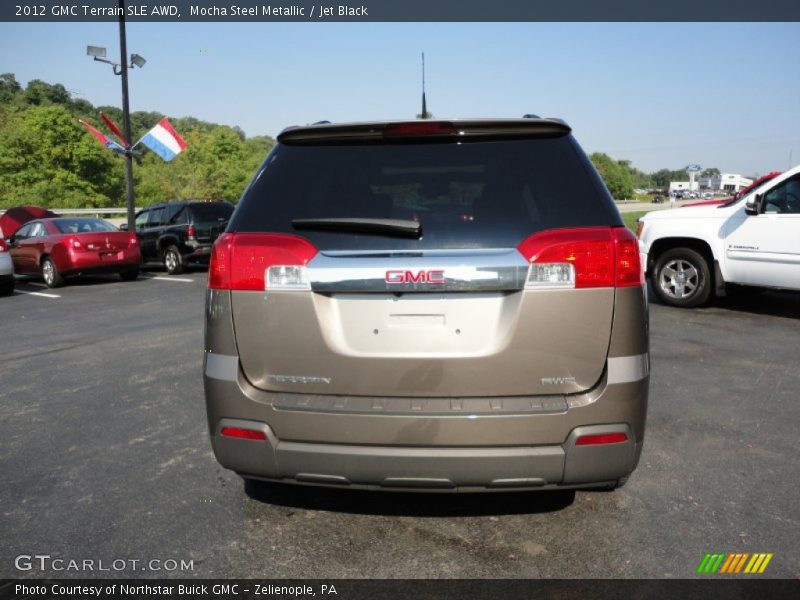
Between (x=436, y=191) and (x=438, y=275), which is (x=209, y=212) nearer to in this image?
(x=436, y=191)

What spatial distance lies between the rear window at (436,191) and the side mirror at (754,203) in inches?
250

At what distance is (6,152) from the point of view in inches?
2383

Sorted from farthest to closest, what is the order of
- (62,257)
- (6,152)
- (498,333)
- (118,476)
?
1. (6,152)
2. (62,257)
3. (118,476)
4. (498,333)

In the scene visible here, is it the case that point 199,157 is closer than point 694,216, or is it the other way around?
point 694,216

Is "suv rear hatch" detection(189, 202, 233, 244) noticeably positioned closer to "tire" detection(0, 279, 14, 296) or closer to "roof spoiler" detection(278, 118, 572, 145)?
"tire" detection(0, 279, 14, 296)

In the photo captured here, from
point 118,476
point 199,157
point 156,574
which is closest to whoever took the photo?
point 156,574

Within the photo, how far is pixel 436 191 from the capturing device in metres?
2.92

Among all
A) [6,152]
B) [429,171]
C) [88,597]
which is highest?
[6,152]

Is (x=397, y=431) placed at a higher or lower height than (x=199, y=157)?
lower

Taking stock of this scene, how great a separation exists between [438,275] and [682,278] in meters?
7.75

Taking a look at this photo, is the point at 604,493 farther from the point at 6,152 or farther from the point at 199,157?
the point at 199,157

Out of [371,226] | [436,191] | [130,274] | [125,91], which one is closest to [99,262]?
[130,274]

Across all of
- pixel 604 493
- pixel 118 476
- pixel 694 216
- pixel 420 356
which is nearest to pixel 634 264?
pixel 420 356

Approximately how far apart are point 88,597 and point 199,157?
262 ft
